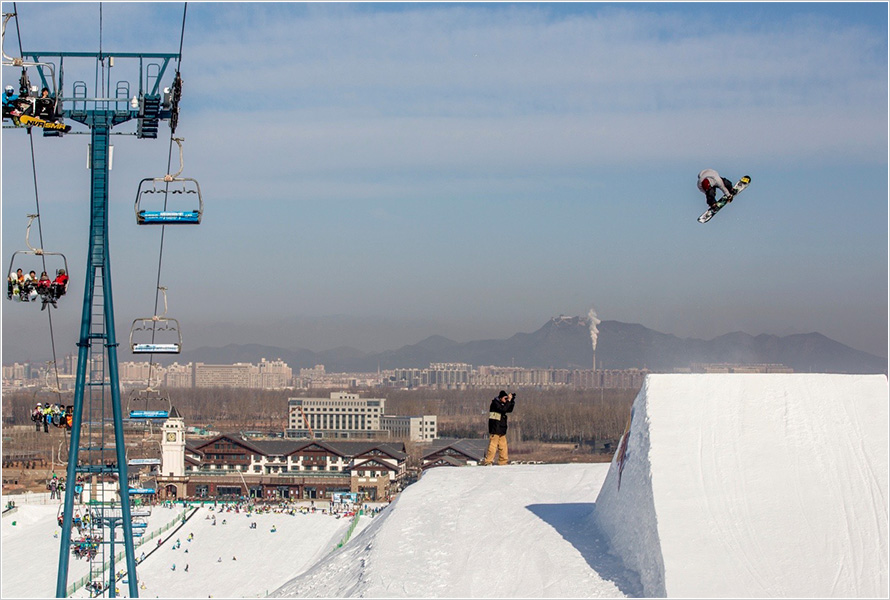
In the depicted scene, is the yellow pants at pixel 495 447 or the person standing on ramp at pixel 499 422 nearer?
the person standing on ramp at pixel 499 422

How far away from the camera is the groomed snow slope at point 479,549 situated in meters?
16.3

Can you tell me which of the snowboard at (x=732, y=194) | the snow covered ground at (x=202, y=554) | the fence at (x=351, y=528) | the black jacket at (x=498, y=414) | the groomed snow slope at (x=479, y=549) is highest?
the snowboard at (x=732, y=194)

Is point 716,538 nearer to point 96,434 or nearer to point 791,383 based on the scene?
point 791,383

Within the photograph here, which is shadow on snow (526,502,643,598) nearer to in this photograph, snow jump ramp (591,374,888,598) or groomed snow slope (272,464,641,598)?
groomed snow slope (272,464,641,598)

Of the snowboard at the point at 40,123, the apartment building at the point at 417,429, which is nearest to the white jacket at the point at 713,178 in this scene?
the snowboard at the point at 40,123

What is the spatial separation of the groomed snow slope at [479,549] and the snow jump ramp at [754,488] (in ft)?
2.11

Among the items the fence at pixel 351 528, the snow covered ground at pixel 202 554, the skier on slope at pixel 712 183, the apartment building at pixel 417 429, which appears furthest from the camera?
the apartment building at pixel 417 429

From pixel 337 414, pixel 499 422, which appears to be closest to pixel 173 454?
pixel 499 422

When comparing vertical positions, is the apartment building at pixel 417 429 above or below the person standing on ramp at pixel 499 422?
below

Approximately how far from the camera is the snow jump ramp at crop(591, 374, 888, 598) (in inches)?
578

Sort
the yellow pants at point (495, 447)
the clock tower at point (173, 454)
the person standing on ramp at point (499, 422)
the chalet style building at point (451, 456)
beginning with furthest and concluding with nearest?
1. the chalet style building at point (451, 456)
2. the clock tower at point (173, 454)
3. the yellow pants at point (495, 447)
4. the person standing on ramp at point (499, 422)

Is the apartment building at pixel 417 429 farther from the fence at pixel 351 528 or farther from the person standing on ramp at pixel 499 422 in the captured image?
the person standing on ramp at pixel 499 422

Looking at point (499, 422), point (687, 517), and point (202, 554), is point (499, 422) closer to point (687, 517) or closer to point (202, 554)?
point (687, 517)

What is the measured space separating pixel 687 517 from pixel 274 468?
77.0 m
